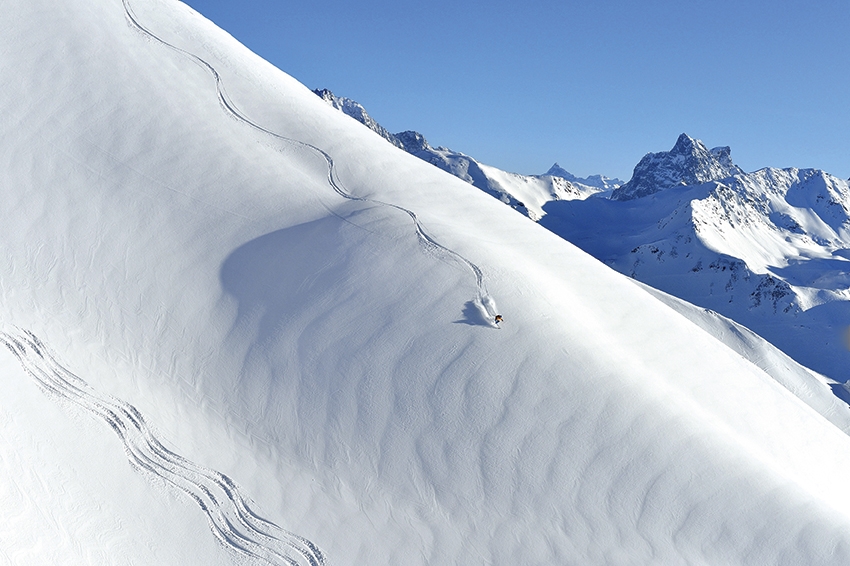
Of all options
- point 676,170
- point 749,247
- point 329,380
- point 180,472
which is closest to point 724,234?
point 749,247

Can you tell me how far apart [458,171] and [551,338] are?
432ft

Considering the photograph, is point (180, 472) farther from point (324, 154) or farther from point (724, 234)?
point (724, 234)

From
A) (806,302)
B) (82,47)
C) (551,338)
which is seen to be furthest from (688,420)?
(806,302)

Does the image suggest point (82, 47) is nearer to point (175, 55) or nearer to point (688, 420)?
point (175, 55)

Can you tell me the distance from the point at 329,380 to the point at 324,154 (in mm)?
12374

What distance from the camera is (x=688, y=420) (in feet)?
53.8

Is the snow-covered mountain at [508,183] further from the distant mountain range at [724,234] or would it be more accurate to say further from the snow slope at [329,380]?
the snow slope at [329,380]

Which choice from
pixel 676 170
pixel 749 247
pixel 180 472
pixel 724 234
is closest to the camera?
pixel 180 472

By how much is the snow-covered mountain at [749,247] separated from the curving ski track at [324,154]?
5509 cm

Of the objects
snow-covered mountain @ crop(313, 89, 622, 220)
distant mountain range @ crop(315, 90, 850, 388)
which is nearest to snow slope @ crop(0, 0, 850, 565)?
distant mountain range @ crop(315, 90, 850, 388)

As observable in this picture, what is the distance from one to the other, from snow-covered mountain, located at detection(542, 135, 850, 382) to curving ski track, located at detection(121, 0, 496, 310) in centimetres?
5509

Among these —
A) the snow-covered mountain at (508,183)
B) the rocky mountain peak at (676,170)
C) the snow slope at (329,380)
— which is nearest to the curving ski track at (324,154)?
the snow slope at (329,380)

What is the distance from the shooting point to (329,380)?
1691 centimetres

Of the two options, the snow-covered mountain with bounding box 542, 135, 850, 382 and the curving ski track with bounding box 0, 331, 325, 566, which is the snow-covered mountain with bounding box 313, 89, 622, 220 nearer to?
the snow-covered mountain with bounding box 542, 135, 850, 382
